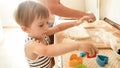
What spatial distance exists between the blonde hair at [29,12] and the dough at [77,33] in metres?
0.33

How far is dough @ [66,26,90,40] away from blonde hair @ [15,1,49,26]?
1.08 ft

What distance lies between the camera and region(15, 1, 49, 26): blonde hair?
0.82 meters

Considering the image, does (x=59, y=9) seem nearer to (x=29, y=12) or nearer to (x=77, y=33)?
(x=77, y=33)

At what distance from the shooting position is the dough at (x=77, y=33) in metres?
1.11

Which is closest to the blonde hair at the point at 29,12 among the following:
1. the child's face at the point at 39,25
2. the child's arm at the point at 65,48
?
the child's face at the point at 39,25

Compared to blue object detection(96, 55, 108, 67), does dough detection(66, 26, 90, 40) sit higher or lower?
higher

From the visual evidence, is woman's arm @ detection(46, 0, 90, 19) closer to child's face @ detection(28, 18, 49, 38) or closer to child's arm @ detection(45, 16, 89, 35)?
child's arm @ detection(45, 16, 89, 35)

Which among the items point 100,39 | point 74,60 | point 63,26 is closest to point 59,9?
point 63,26

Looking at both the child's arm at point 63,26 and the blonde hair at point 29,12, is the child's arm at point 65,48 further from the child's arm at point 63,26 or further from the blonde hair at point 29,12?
the child's arm at point 63,26

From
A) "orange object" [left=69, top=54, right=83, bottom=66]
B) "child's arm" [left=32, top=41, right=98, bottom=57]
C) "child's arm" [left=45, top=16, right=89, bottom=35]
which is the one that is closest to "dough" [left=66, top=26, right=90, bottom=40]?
"child's arm" [left=45, top=16, right=89, bottom=35]

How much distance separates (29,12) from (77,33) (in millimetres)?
425

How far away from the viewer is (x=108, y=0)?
152cm

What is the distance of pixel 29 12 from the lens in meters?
0.83

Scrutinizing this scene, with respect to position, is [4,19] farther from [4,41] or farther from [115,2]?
[115,2]
